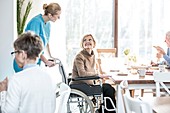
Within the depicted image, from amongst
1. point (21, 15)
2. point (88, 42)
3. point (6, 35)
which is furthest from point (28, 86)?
point (21, 15)

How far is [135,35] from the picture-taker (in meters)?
6.97

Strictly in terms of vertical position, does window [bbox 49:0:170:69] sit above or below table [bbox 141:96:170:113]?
above

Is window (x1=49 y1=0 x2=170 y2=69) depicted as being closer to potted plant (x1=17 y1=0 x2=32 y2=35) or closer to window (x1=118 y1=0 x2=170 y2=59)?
window (x1=118 y1=0 x2=170 y2=59)

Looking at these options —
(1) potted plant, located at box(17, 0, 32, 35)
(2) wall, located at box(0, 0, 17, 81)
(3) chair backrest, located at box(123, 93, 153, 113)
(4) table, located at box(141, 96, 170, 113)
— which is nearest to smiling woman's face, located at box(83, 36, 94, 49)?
(2) wall, located at box(0, 0, 17, 81)

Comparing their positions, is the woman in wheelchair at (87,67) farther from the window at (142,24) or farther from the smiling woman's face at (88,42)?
the window at (142,24)

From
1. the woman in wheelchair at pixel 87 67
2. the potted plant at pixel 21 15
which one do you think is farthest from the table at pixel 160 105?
the potted plant at pixel 21 15

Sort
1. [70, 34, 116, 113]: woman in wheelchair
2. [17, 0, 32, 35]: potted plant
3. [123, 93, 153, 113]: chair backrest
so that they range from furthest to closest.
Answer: [17, 0, 32, 35]: potted plant, [70, 34, 116, 113]: woman in wheelchair, [123, 93, 153, 113]: chair backrest

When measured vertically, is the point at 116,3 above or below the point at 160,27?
above

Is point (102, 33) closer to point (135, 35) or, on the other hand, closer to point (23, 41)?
point (135, 35)

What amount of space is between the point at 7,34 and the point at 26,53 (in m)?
2.48

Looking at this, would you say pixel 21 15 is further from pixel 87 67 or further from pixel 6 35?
pixel 87 67

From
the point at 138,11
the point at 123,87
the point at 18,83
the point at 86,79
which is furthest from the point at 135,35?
the point at 18,83

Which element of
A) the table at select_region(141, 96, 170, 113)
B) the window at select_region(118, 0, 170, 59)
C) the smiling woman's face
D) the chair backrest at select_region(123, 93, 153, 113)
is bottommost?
the table at select_region(141, 96, 170, 113)

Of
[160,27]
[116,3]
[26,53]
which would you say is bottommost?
[26,53]
